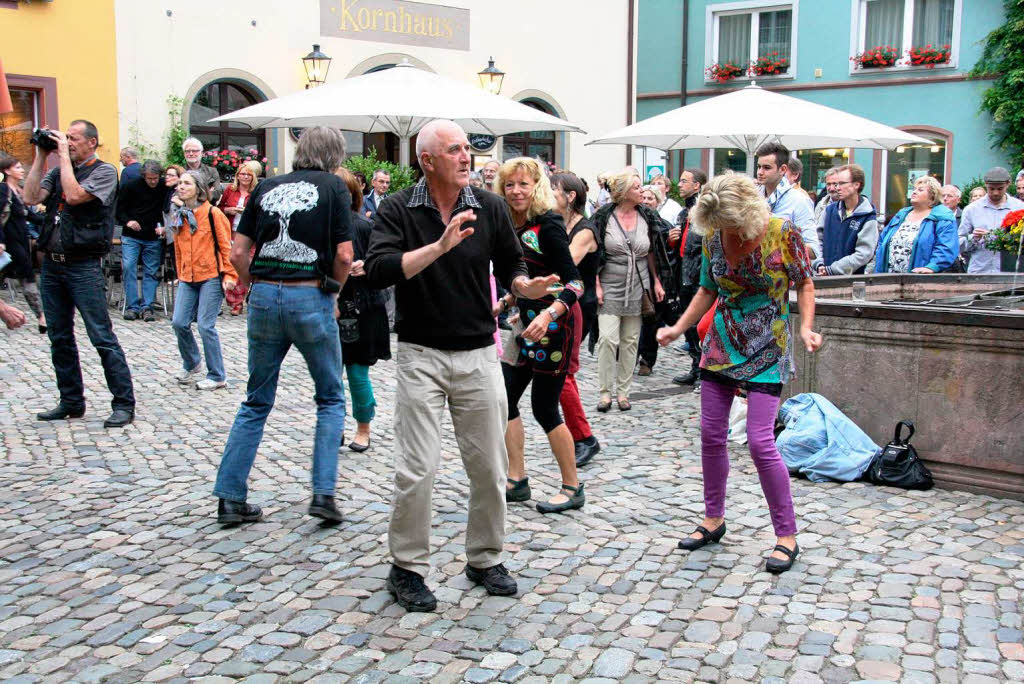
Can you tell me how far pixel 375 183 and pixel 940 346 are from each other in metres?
9.45

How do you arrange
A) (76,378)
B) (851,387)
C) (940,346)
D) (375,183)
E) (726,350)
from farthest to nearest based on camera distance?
(375,183), (76,378), (851,387), (940,346), (726,350)

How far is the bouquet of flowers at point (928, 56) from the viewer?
2391 cm

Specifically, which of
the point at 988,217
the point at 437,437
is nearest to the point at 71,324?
the point at 437,437

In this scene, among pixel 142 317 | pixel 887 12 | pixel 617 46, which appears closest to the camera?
pixel 142 317

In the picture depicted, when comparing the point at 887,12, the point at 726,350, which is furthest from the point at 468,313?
the point at 887,12

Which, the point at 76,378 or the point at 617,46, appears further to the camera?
the point at 617,46

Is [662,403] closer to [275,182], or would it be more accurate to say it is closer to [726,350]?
[726,350]

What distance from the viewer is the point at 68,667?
377cm

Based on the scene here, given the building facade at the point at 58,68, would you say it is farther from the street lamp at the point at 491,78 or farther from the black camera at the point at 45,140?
the black camera at the point at 45,140

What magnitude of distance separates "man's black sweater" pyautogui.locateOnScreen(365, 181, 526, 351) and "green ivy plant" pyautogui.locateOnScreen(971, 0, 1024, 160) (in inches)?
828

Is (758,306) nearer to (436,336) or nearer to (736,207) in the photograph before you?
(736,207)

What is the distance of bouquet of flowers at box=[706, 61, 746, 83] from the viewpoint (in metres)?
26.6

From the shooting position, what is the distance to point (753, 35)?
26.6 m

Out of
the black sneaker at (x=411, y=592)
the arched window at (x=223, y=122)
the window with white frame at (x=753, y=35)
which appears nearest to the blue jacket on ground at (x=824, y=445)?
the black sneaker at (x=411, y=592)
